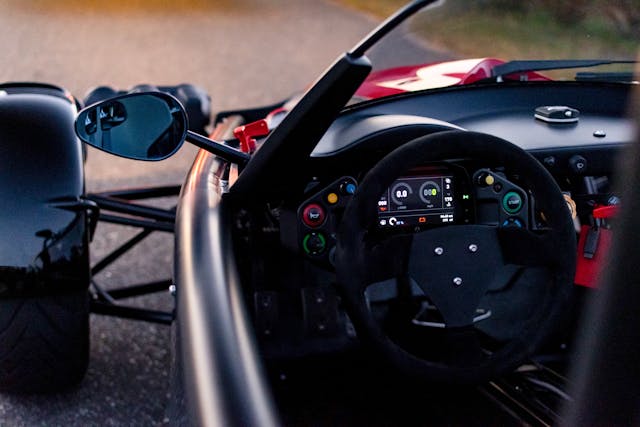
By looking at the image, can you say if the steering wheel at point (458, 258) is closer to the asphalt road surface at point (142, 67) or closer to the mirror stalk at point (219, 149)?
the mirror stalk at point (219, 149)

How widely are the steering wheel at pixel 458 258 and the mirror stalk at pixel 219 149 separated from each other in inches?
15.9

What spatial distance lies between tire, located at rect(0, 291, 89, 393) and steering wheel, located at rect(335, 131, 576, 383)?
4.05 ft

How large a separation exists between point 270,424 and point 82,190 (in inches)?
76.8

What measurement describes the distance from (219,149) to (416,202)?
1.80 feet

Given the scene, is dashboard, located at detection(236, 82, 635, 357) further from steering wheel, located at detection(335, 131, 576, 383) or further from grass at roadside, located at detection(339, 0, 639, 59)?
grass at roadside, located at detection(339, 0, 639, 59)

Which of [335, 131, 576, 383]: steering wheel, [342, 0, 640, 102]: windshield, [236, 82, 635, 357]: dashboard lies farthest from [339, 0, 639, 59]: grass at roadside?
[335, 131, 576, 383]: steering wheel

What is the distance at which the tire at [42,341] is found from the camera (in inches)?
Result: 114

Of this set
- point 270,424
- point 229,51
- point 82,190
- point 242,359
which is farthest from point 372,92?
point 229,51

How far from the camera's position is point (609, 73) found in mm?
2916

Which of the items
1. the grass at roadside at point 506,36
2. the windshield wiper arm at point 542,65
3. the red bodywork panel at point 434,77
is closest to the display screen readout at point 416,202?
the red bodywork panel at point 434,77

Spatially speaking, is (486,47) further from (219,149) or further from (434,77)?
(219,149)

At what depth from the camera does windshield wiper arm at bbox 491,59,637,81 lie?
2.93 meters

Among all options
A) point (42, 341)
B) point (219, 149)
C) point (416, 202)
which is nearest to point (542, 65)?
point (416, 202)

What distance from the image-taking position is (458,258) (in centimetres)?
222
